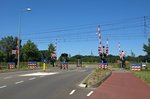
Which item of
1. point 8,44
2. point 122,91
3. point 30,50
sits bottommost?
point 122,91

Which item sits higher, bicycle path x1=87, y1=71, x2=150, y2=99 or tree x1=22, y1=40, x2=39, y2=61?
tree x1=22, y1=40, x2=39, y2=61

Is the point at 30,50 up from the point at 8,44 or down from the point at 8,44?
down

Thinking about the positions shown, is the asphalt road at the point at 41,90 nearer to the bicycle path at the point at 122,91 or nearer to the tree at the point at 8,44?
the bicycle path at the point at 122,91

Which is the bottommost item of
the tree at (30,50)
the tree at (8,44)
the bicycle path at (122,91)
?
the bicycle path at (122,91)

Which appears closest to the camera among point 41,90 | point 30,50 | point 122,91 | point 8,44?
point 41,90

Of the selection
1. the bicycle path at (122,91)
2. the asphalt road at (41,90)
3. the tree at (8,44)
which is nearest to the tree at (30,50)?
the tree at (8,44)

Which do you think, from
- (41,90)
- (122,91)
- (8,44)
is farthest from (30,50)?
(122,91)

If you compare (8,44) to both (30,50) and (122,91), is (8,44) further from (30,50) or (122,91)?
(122,91)

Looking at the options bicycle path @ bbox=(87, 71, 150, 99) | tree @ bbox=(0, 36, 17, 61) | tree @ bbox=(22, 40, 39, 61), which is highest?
tree @ bbox=(0, 36, 17, 61)

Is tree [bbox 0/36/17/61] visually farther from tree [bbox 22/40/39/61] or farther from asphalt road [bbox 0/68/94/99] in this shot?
asphalt road [bbox 0/68/94/99]

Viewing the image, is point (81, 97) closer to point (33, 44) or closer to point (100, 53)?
point (100, 53)

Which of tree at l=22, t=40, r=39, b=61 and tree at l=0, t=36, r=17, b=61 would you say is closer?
tree at l=22, t=40, r=39, b=61

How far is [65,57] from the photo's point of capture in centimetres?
6044

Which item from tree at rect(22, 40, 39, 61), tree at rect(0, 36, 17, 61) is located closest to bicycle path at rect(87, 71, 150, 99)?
tree at rect(22, 40, 39, 61)
